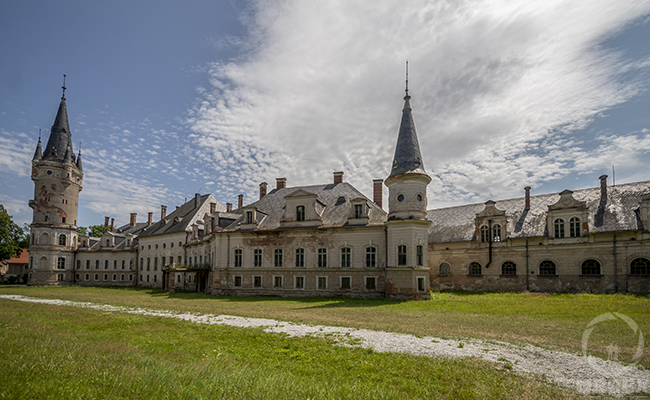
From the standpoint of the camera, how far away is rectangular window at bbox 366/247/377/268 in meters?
28.6

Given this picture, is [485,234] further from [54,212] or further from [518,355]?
[54,212]

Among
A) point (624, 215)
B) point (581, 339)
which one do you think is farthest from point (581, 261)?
point (581, 339)

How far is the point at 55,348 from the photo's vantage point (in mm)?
6539

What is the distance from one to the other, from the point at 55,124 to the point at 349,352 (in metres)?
Result: 68.2

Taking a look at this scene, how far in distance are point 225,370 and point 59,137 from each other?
6714 cm

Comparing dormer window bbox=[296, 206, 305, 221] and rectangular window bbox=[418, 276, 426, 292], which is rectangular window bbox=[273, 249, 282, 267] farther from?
rectangular window bbox=[418, 276, 426, 292]

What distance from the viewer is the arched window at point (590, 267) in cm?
2836

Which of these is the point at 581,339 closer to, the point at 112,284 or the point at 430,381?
the point at 430,381

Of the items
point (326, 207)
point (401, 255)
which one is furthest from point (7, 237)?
point (401, 255)

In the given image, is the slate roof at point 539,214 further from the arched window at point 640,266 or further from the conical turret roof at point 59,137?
the conical turret roof at point 59,137

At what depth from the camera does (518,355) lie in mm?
9695

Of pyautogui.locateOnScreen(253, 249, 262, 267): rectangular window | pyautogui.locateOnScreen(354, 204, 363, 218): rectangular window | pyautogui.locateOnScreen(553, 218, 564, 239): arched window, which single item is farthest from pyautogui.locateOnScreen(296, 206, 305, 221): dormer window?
pyautogui.locateOnScreen(553, 218, 564, 239): arched window

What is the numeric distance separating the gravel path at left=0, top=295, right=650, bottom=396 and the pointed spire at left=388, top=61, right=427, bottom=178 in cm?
1636

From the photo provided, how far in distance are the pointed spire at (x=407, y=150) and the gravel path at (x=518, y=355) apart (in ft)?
53.7
